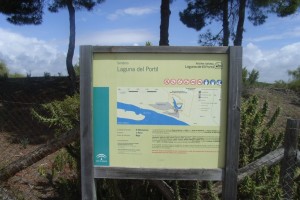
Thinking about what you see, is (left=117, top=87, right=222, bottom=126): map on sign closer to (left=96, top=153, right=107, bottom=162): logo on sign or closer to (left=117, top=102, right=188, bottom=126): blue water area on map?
(left=117, top=102, right=188, bottom=126): blue water area on map

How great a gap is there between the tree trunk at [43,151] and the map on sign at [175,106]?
38.2 inches

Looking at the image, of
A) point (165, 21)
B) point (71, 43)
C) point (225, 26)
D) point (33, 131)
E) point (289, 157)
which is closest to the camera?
point (289, 157)

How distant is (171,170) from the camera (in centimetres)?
360

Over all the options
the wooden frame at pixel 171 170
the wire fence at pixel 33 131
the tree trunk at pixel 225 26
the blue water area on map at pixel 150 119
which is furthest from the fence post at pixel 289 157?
the tree trunk at pixel 225 26

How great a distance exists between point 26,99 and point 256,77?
24.8 ft

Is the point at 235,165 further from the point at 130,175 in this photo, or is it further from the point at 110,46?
the point at 110,46

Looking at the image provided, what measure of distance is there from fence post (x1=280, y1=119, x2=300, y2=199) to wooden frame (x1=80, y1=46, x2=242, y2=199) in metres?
0.80

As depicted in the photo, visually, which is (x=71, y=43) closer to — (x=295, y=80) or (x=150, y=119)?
(x=295, y=80)

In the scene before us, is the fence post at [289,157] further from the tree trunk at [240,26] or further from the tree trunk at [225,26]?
the tree trunk at [225,26]

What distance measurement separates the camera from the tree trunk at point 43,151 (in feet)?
14.2

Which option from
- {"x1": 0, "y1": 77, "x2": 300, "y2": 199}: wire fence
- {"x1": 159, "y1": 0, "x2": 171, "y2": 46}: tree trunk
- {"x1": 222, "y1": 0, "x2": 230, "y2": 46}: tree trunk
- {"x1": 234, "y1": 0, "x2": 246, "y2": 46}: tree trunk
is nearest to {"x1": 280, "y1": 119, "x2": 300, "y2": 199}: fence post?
{"x1": 0, "y1": 77, "x2": 300, "y2": 199}: wire fence

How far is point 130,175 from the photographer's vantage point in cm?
362

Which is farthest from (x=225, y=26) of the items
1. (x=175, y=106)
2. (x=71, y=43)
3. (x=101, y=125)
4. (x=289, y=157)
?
(x=101, y=125)

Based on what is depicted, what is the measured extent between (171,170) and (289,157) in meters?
1.30
